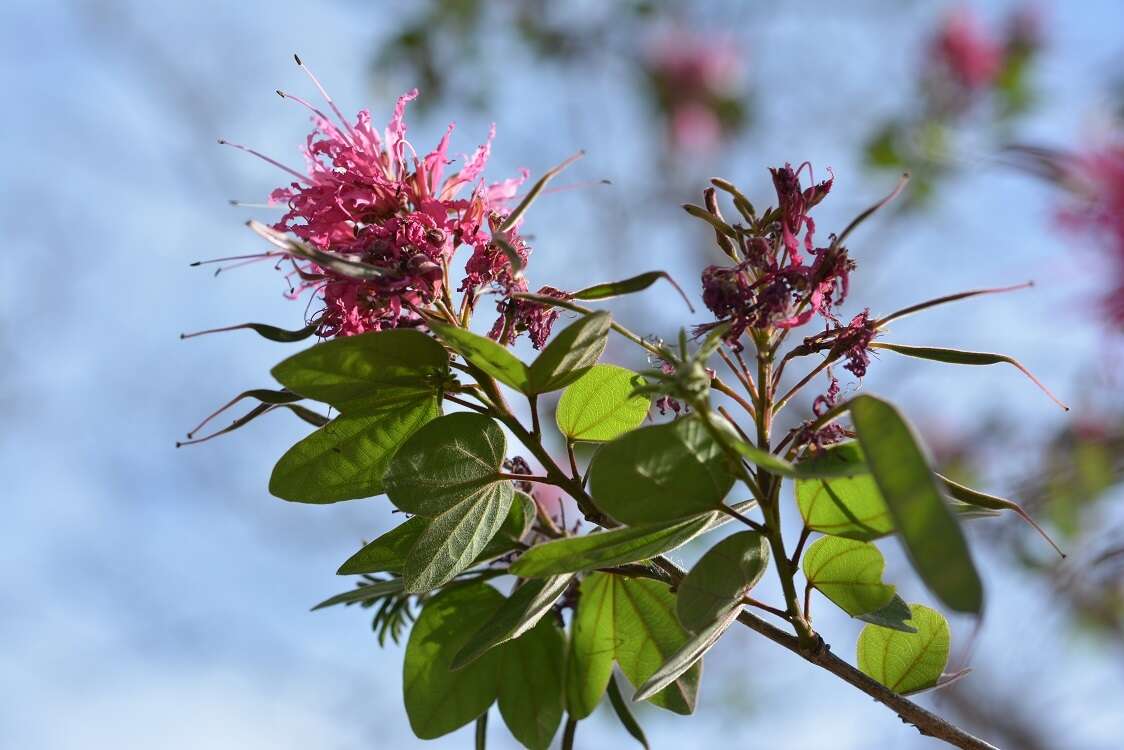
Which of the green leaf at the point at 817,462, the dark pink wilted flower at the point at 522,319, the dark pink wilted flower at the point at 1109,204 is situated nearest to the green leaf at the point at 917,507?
the green leaf at the point at 817,462

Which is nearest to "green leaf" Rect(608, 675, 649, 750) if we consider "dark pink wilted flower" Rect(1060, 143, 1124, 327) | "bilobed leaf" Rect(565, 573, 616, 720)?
"bilobed leaf" Rect(565, 573, 616, 720)

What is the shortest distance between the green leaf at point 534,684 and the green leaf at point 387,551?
0.13m

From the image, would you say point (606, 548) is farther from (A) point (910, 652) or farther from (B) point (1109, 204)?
(B) point (1109, 204)

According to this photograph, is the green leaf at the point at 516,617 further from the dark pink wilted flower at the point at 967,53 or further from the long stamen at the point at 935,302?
the dark pink wilted flower at the point at 967,53

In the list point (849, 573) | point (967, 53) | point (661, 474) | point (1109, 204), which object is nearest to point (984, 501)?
point (849, 573)

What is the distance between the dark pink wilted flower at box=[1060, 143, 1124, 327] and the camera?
1038 mm

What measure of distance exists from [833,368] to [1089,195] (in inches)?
21.3

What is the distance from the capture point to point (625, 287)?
599 millimetres

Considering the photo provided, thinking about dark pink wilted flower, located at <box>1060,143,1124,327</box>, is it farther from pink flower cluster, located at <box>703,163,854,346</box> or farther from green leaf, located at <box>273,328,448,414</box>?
green leaf, located at <box>273,328,448,414</box>

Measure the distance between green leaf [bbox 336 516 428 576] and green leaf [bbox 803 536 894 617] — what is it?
23 cm

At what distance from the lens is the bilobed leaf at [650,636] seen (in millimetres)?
687

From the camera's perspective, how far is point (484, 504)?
2.03 ft

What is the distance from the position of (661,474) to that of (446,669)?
0.93 feet

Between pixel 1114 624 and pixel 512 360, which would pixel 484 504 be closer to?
pixel 512 360
